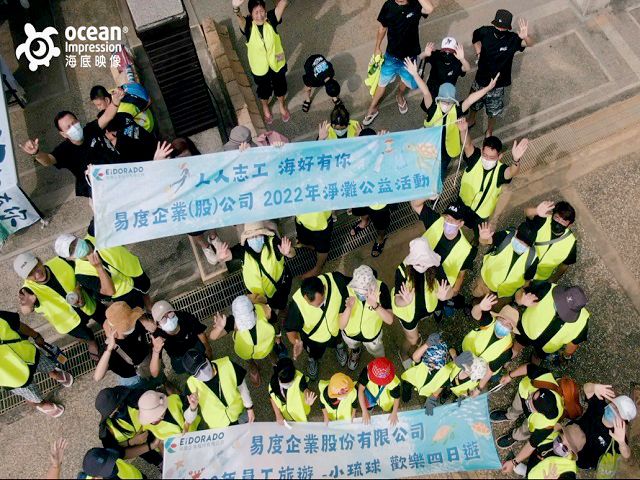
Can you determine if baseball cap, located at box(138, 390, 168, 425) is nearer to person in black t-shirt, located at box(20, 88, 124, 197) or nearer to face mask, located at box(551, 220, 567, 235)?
person in black t-shirt, located at box(20, 88, 124, 197)

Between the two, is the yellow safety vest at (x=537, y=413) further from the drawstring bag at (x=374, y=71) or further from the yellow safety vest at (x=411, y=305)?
the drawstring bag at (x=374, y=71)

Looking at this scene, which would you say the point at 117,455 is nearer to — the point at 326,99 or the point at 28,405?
the point at 28,405

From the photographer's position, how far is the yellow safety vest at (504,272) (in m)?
6.15

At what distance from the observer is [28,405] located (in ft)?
23.1

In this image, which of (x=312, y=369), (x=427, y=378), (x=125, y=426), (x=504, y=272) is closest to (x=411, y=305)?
(x=427, y=378)

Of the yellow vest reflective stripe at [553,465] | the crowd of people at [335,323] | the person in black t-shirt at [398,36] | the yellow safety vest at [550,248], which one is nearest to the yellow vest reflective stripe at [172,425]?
the crowd of people at [335,323]

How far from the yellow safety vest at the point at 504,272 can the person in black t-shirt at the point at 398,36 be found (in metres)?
3.25

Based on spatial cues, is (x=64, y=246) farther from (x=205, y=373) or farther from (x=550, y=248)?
(x=550, y=248)

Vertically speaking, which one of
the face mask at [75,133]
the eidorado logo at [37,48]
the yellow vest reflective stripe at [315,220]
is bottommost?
the yellow vest reflective stripe at [315,220]

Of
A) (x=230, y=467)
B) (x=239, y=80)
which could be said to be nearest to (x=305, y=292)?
(x=230, y=467)

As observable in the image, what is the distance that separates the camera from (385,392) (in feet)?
18.9

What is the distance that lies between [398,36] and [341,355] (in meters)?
4.45

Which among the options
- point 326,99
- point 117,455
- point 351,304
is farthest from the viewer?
point 326,99

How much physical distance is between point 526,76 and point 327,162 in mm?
4926
